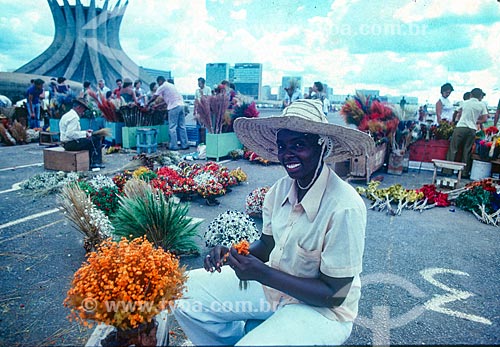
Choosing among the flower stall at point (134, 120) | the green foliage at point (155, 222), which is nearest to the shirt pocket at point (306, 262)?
the green foliage at point (155, 222)

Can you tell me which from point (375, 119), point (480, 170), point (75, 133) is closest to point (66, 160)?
Answer: point (75, 133)

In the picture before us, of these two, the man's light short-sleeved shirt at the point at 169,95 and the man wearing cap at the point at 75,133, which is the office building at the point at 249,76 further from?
the man wearing cap at the point at 75,133

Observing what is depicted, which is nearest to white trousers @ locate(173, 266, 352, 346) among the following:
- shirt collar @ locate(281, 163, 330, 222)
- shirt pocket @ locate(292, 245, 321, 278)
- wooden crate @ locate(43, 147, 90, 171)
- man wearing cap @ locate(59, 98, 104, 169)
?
shirt pocket @ locate(292, 245, 321, 278)

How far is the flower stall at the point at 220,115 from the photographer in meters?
9.57

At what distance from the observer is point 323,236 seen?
1.66 m

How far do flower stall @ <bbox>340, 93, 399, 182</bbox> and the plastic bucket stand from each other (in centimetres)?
204

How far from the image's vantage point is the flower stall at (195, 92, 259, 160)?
957cm

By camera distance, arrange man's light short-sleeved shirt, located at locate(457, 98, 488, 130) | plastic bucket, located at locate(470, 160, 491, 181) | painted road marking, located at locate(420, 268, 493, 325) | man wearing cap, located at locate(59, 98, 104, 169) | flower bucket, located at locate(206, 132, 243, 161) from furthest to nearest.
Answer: flower bucket, located at locate(206, 132, 243, 161) → man's light short-sleeved shirt, located at locate(457, 98, 488, 130) → plastic bucket, located at locate(470, 160, 491, 181) → man wearing cap, located at locate(59, 98, 104, 169) → painted road marking, located at locate(420, 268, 493, 325)

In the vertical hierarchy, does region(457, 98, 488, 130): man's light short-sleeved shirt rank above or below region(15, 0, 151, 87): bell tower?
below

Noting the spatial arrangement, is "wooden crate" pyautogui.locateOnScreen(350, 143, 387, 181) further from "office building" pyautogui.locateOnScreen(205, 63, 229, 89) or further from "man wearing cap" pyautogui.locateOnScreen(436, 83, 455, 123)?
"office building" pyautogui.locateOnScreen(205, 63, 229, 89)

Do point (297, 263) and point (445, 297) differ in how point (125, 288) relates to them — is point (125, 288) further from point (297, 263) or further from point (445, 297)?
point (445, 297)

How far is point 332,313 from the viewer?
64.9 inches

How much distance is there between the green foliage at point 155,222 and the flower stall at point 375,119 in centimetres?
566

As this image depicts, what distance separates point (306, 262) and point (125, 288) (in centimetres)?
89
